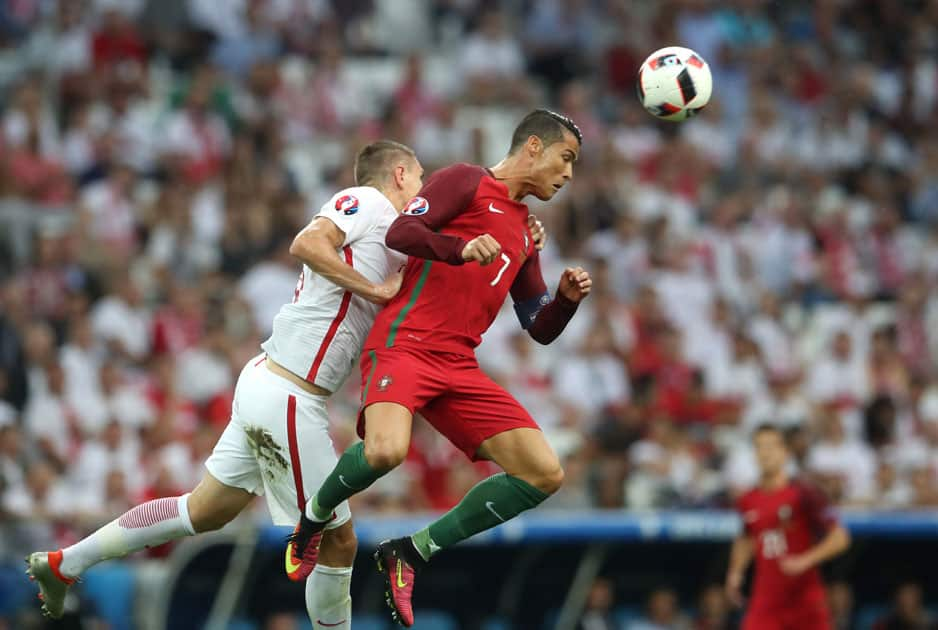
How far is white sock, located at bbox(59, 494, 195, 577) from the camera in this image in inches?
332

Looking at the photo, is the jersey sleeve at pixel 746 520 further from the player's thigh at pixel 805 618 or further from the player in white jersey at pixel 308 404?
the player in white jersey at pixel 308 404

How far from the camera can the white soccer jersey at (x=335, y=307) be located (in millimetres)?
8172

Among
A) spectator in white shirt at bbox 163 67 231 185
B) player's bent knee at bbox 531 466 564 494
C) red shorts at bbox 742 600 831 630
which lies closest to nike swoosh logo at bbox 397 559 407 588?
player's bent knee at bbox 531 466 564 494

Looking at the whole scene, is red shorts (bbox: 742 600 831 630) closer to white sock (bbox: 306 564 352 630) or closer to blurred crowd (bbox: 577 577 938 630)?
blurred crowd (bbox: 577 577 938 630)

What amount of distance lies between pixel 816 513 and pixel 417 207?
501 centimetres

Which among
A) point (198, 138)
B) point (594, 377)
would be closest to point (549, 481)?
point (594, 377)

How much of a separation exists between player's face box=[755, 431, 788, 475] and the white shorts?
13.9 feet

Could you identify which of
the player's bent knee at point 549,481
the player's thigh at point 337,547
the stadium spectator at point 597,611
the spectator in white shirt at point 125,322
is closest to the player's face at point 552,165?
the player's bent knee at point 549,481

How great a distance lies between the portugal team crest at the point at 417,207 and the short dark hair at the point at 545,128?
65 centimetres

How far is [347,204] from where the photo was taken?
8195 millimetres

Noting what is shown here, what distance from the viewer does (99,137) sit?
53.0 feet

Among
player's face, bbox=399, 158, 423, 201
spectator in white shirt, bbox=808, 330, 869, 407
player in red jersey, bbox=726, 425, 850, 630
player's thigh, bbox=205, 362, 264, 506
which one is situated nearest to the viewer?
player's thigh, bbox=205, 362, 264, 506

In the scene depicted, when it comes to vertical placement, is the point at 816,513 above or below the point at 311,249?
below

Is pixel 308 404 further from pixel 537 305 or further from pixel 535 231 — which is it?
pixel 535 231
